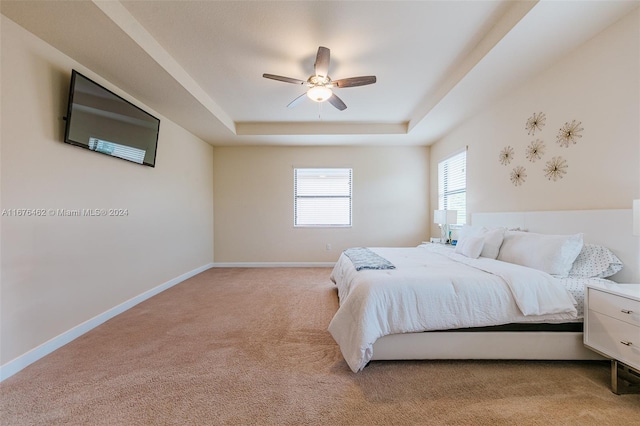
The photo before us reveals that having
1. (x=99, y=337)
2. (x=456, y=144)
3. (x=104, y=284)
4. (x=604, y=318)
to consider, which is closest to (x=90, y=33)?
(x=104, y=284)

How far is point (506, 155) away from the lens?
10.3 ft

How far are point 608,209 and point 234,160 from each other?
536cm

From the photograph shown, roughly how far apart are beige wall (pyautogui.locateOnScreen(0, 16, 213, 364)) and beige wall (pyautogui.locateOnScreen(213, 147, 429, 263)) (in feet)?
6.57

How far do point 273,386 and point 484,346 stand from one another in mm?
1499

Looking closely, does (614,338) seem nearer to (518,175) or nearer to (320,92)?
(518,175)

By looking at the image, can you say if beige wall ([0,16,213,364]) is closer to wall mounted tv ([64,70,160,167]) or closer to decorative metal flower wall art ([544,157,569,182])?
wall mounted tv ([64,70,160,167])

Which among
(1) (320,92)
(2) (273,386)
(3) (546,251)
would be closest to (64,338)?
(2) (273,386)

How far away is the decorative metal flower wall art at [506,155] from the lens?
3.06 metres

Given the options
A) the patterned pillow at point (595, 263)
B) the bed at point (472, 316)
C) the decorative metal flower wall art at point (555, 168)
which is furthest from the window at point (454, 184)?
the bed at point (472, 316)

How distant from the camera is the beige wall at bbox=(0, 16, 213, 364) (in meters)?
1.84

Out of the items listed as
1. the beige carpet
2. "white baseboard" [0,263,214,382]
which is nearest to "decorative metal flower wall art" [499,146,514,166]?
the beige carpet

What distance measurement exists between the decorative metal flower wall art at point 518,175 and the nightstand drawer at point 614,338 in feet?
5.36

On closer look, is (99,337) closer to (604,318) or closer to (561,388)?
(561,388)

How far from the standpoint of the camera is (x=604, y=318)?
1.62 metres
